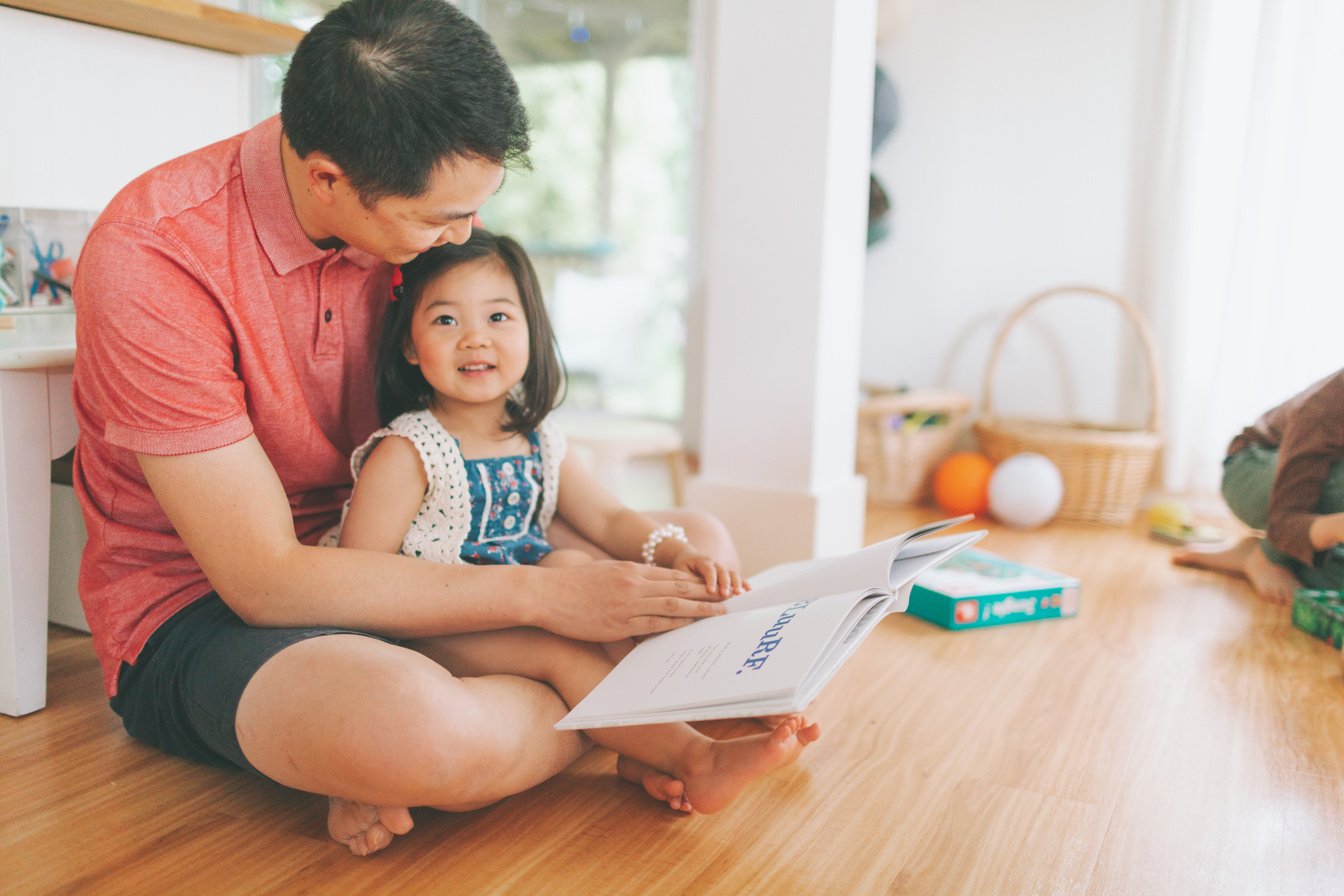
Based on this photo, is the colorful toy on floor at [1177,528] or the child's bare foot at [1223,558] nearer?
the child's bare foot at [1223,558]

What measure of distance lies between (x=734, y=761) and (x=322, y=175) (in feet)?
2.15

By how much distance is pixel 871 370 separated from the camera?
10.5 ft

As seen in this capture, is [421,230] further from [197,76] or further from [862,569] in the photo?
[197,76]

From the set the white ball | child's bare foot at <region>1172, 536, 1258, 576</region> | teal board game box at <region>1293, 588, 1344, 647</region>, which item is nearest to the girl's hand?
teal board game box at <region>1293, 588, 1344, 647</region>

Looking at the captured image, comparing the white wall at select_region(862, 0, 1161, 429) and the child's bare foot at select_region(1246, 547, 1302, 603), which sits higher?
the white wall at select_region(862, 0, 1161, 429)

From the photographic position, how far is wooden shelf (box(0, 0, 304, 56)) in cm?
133

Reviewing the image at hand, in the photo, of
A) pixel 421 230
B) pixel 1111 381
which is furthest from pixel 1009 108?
pixel 421 230

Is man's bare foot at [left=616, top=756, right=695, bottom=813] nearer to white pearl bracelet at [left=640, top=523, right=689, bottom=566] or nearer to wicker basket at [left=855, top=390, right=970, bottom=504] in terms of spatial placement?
white pearl bracelet at [left=640, top=523, right=689, bottom=566]

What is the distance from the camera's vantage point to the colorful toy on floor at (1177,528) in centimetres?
237

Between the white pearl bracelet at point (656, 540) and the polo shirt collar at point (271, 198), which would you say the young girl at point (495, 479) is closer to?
the white pearl bracelet at point (656, 540)

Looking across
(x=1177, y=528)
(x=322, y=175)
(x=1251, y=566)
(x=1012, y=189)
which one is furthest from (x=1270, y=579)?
(x=322, y=175)

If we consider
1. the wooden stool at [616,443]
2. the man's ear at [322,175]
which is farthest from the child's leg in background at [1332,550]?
the man's ear at [322,175]

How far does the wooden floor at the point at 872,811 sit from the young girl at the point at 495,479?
0.26 feet

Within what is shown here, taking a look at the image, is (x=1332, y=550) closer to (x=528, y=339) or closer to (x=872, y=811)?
(x=872, y=811)
